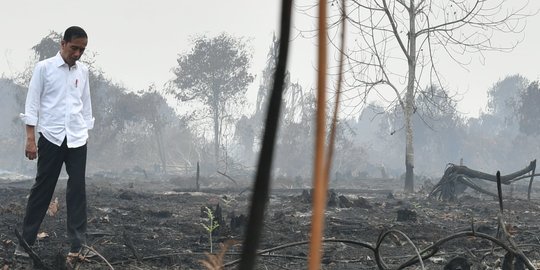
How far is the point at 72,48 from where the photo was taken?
383 cm

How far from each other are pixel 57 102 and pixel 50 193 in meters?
0.55

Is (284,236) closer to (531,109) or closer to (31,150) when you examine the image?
(31,150)

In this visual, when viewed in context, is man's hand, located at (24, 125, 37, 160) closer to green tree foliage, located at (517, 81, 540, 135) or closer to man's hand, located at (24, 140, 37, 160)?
man's hand, located at (24, 140, 37, 160)

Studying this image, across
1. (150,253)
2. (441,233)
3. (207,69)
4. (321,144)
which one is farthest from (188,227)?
(207,69)

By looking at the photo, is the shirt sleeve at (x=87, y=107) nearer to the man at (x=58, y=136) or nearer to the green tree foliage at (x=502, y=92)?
the man at (x=58, y=136)

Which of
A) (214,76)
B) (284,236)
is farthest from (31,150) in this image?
(214,76)

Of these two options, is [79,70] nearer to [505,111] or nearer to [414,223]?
[414,223]

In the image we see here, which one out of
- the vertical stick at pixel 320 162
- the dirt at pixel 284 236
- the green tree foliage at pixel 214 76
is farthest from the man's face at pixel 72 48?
the green tree foliage at pixel 214 76

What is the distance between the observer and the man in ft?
12.7

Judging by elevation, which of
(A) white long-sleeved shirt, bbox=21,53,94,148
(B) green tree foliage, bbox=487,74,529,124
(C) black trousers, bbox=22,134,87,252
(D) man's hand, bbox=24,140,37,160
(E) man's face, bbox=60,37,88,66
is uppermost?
(B) green tree foliage, bbox=487,74,529,124

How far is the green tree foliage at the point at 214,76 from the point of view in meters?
43.9

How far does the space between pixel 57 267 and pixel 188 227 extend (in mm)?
2966

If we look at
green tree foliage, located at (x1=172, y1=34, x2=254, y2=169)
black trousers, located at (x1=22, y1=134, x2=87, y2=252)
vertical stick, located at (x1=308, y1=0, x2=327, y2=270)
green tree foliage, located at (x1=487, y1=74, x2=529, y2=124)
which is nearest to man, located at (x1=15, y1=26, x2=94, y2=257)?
black trousers, located at (x1=22, y1=134, x2=87, y2=252)

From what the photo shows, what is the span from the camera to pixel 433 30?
1645cm
